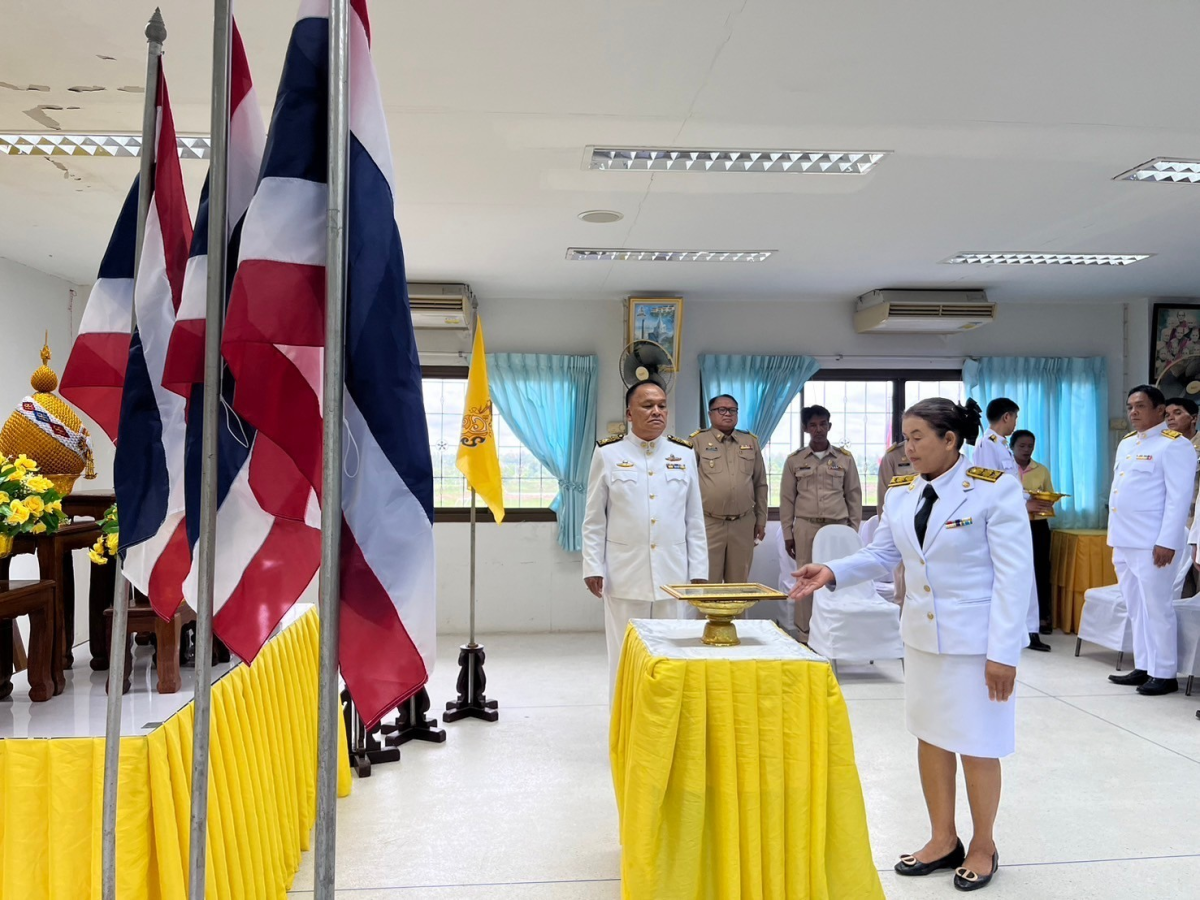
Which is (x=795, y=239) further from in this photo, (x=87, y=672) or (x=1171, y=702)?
(x=87, y=672)

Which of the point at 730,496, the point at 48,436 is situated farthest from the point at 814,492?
the point at 48,436

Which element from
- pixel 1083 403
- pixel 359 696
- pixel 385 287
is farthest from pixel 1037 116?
pixel 1083 403

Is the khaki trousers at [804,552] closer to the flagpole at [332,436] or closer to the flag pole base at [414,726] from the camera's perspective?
the flag pole base at [414,726]

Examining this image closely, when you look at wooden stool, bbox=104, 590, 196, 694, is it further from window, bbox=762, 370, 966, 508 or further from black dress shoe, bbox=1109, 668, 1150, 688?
window, bbox=762, 370, 966, 508

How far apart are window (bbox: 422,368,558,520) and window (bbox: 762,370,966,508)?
6.38 feet

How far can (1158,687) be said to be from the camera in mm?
5008

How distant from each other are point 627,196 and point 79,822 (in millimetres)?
3455

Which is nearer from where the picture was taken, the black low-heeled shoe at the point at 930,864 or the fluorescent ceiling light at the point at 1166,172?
the black low-heeled shoe at the point at 930,864

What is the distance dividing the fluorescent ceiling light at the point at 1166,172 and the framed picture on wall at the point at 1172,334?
3.46 meters

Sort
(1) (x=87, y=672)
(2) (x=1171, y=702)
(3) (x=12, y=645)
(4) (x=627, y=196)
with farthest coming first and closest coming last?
(2) (x=1171, y=702) < (4) (x=627, y=196) < (1) (x=87, y=672) < (3) (x=12, y=645)

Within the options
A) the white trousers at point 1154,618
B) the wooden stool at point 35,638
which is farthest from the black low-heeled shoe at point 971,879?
the white trousers at point 1154,618

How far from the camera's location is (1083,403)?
7.23m

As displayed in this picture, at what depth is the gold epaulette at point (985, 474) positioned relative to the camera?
101 inches

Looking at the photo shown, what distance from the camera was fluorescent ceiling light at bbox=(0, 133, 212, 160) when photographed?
136 inches
